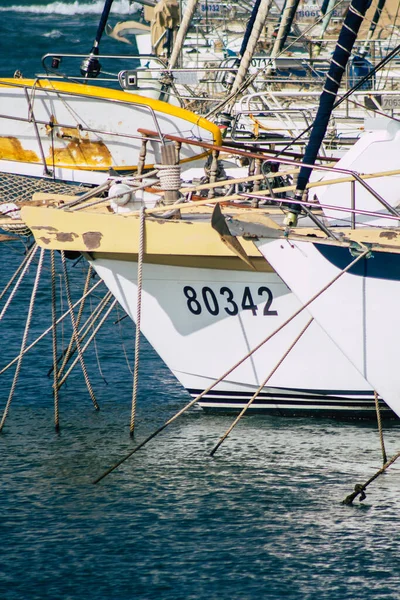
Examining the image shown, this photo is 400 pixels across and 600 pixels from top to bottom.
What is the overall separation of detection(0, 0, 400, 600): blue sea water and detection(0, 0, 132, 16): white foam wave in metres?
66.9

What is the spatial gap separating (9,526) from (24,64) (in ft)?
147

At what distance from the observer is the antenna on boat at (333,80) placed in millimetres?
10758

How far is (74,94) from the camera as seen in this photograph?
17.1m

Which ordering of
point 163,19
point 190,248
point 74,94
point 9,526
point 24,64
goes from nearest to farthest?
point 9,526, point 190,248, point 74,94, point 163,19, point 24,64

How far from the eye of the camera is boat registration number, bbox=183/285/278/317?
1202 cm

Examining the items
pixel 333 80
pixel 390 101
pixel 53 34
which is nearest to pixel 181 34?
pixel 390 101

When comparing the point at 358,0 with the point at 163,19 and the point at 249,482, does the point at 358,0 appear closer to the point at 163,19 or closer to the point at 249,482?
the point at 249,482

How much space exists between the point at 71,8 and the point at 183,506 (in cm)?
7266

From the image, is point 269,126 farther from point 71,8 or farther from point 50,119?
point 71,8

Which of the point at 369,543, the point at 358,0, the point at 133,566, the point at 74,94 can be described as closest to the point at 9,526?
the point at 133,566

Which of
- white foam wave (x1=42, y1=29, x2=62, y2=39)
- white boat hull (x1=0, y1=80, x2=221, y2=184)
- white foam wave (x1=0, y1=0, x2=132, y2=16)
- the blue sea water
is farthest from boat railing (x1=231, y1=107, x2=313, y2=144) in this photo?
white foam wave (x1=0, y1=0, x2=132, y2=16)

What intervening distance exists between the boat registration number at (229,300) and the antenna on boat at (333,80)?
130 centimetres

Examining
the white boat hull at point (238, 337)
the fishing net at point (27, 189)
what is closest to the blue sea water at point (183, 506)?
the white boat hull at point (238, 337)

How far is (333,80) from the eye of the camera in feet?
35.4
